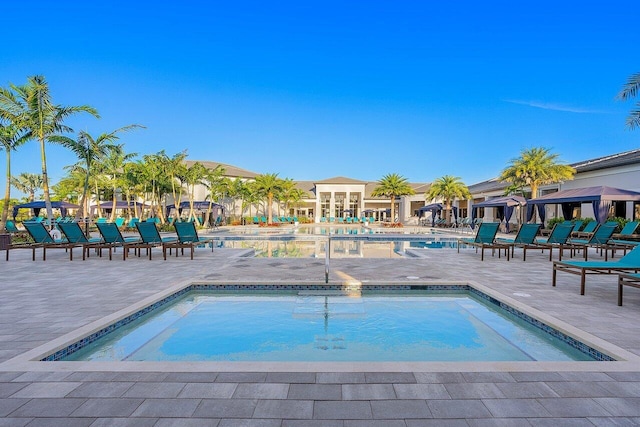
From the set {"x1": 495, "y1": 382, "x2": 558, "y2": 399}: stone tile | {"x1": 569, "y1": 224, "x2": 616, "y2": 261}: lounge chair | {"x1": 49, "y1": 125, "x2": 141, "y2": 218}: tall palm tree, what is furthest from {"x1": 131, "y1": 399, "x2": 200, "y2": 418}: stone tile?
{"x1": 49, "y1": 125, "x2": 141, "y2": 218}: tall palm tree

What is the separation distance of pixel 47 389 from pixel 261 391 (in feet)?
4.85

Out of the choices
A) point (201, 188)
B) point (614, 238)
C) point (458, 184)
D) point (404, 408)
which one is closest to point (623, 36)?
point (614, 238)

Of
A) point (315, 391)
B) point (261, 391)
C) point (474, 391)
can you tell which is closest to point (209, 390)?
point (261, 391)

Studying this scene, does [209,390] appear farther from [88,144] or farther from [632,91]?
[88,144]

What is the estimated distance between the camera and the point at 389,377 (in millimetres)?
2621

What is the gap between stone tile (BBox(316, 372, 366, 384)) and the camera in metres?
2.56

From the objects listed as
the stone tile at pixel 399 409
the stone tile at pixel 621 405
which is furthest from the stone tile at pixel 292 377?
the stone tile at pixel 621 405

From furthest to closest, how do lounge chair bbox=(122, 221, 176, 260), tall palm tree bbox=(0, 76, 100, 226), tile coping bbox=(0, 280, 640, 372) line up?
tall palm tree bbox=(0, 76, 100, 226), lounge chair bbox=(122, 221, 176, 260), tile coping bbox=(0, 280, 640, 372)

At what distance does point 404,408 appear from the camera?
2203 mm

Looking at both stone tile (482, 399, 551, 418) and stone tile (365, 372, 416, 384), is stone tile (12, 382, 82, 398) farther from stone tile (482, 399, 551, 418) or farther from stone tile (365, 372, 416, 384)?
stone tile (482, 399, 551, 418)

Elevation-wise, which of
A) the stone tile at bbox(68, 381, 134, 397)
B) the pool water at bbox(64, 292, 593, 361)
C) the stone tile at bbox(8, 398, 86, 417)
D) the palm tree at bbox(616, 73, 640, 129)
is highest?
the palm tree at bbox(616, 73, 640, 129)

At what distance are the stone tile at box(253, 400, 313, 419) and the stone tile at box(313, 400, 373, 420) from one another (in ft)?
0.17

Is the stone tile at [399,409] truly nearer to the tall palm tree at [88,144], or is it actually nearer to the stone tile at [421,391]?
the stone tile at [421,391]

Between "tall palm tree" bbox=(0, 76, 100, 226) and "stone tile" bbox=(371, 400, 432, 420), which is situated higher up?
"tall palm tree" bbox=(0, 76, 100, 226)
